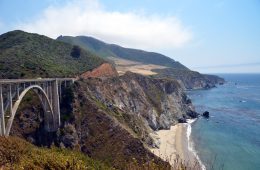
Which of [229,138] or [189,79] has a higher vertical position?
[189,79]

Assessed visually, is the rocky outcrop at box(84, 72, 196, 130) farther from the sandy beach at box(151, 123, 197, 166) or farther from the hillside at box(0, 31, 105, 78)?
the hillside at box(0, 31, 105, 78)

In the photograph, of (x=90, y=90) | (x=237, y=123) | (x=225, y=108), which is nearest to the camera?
(x=90, y=90)

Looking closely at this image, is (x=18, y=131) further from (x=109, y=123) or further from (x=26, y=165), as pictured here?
(x=26, y=165)

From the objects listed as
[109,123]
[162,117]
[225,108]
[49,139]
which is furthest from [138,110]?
[225,108]

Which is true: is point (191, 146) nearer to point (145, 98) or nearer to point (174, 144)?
point (174, 144)

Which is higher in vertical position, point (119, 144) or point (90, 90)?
point (90, 90)

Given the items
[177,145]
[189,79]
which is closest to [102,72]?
[177,145]

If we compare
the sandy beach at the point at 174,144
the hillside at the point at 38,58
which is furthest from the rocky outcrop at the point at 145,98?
the hillside at the point at 38,58

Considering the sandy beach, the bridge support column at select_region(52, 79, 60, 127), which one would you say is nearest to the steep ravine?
the bridge support column at select_region(52, 79, 60, 127)
